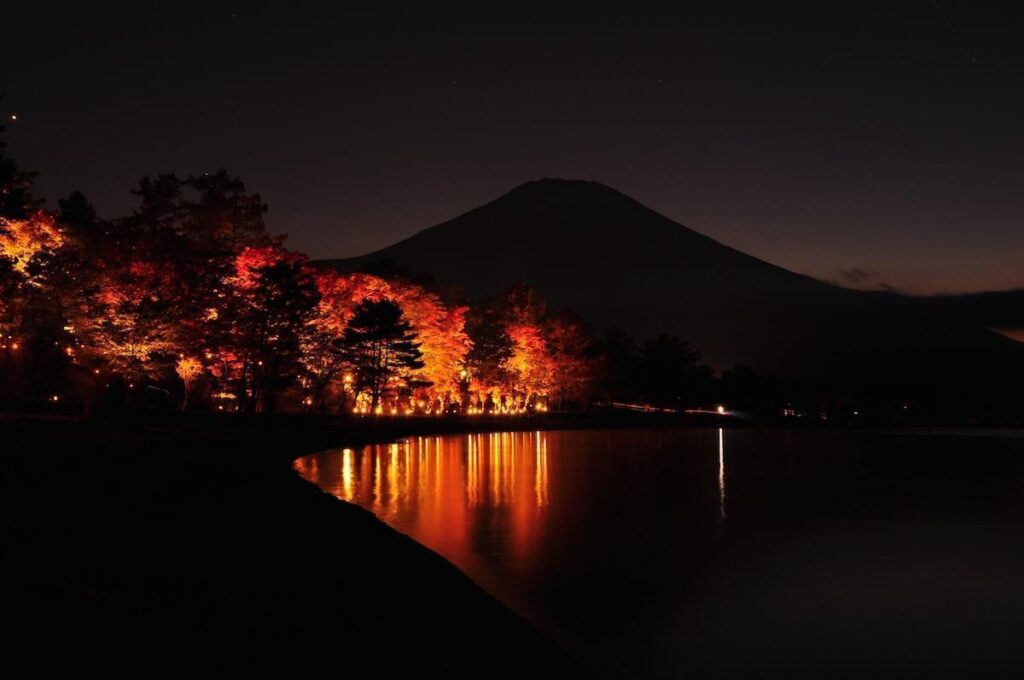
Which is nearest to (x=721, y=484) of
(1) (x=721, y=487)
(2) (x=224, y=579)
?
(1) (x=721, y=487)

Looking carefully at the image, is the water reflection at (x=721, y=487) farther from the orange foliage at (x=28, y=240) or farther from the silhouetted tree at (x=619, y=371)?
the silhouetted tree at (x=619, y=371)

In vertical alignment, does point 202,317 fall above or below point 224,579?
above

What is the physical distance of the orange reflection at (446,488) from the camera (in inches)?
713

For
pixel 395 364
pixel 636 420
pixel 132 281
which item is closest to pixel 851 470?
pixel 395 364

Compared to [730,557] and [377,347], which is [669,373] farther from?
[730,557]

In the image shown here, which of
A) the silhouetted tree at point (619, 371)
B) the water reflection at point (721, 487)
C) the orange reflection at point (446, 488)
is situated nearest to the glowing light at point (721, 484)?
the water reflection at point (721, 487)

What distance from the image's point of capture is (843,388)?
444 ft

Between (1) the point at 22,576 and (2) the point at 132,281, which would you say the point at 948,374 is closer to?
(2) the point at 132,281

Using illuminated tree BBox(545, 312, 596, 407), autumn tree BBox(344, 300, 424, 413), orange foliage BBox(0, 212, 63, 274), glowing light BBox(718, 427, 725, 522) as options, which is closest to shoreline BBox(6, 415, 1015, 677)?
glowing light BBox(718, 427, 725, 522)

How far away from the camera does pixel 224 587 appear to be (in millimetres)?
8852

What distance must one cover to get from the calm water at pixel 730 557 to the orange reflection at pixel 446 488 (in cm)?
10

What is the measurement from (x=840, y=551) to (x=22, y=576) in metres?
14.7

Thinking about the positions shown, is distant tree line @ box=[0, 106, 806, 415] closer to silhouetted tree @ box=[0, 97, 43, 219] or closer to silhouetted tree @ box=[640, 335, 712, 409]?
silhouetted tree @ box=[0, 97, 43, 219]

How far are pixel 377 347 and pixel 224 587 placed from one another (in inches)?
1808
